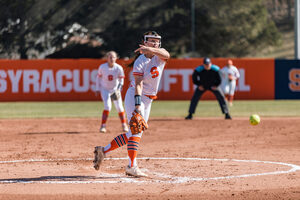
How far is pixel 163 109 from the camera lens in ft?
79.8

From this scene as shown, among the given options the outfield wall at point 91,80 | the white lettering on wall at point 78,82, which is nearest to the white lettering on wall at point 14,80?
the outfield wall at point 91,80

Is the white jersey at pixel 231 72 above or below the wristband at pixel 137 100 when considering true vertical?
above

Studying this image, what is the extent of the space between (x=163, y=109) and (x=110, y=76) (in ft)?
29.9

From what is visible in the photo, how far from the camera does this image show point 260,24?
57.8 m

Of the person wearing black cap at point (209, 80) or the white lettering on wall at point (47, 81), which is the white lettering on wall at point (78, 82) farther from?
the person wearing black cap at point (209, 80)

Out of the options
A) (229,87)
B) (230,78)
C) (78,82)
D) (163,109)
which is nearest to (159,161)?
(163,109)

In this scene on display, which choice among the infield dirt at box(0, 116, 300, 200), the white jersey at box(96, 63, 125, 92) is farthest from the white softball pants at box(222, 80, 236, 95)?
the white jersey at box(96, 63, 125, 92)

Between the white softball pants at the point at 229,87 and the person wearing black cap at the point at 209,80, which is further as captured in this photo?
the white softball pants at the point at 229,87

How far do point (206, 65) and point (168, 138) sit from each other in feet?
16.8

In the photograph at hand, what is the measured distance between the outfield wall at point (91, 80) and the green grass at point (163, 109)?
49 cm

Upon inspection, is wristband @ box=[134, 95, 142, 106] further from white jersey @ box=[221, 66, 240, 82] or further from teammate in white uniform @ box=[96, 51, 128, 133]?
white jersey @ box=[221, 66, 240, 82]

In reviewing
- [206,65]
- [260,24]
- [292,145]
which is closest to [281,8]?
[260,24]

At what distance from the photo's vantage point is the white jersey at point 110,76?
1541 centimetres

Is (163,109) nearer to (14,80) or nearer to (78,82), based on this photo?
(78,82)
